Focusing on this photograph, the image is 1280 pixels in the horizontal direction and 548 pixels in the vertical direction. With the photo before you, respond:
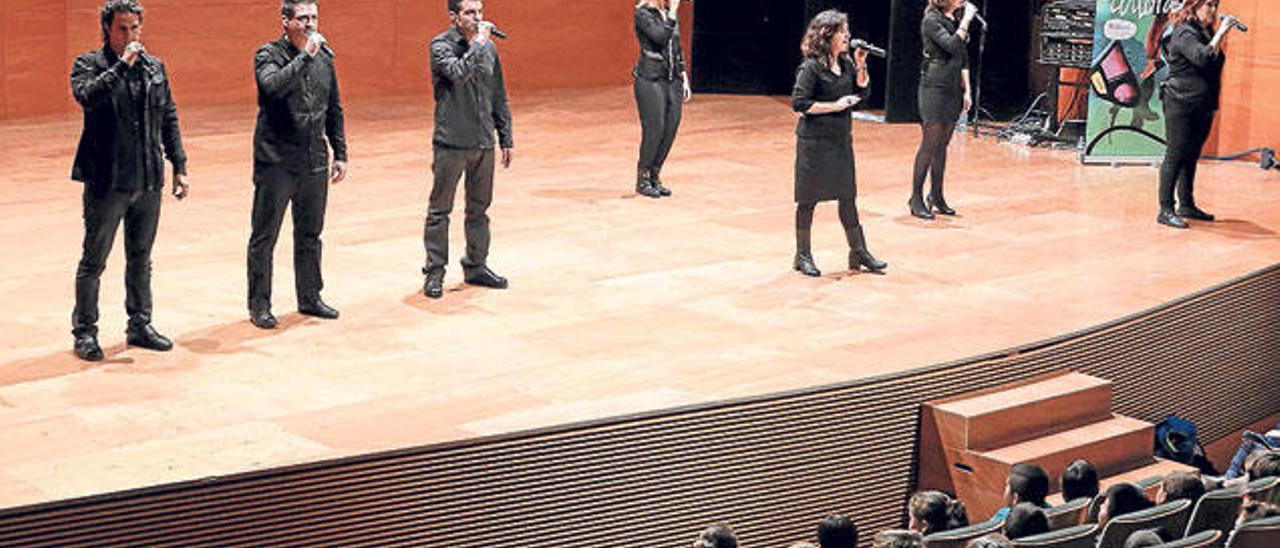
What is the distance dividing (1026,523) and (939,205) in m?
4.60

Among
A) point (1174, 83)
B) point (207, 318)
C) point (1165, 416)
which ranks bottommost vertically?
point (1165, 416)

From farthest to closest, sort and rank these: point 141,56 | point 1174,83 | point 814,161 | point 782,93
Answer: point 782,93, point 1174,83, point 814,161, point 141,56

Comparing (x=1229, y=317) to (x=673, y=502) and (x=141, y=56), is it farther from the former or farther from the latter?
(x=141, y=56)

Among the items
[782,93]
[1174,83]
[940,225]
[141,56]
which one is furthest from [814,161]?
[782,93]

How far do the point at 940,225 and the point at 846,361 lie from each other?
8.70 feet

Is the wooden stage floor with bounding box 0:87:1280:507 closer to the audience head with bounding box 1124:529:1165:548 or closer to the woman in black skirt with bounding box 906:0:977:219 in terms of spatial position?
the woman in black skirt with bounding box 906:0:977:219

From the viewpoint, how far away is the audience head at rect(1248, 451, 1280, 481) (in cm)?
617

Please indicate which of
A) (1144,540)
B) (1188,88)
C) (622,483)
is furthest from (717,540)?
(1188,88)

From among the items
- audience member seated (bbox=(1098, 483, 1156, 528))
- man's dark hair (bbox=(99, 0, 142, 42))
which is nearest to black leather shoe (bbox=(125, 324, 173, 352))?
man's dark hair (bbox=(99, 0, 142, 42))

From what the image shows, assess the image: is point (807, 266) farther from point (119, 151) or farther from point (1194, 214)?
point (119, 151)

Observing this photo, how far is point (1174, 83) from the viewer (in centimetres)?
962

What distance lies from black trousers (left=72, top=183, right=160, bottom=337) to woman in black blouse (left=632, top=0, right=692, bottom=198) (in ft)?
11.8

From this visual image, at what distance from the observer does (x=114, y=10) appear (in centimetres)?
671

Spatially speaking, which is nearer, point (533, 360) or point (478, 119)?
point (533, 360)
